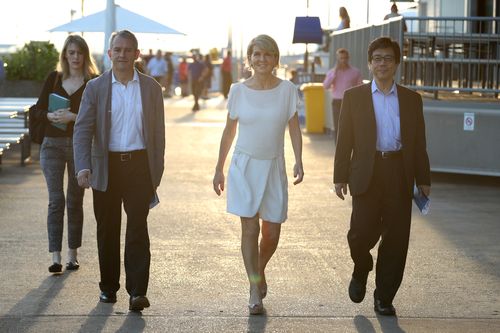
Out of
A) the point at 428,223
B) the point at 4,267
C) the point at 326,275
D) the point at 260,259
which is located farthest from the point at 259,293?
the point at 428,223

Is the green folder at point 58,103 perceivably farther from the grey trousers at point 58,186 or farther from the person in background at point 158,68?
the person in background at point 158,68

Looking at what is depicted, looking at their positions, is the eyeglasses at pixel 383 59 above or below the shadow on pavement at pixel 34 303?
above

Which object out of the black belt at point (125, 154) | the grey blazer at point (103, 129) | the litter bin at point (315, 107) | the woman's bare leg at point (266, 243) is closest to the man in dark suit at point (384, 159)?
the woman's bare leg at point (266, 243)

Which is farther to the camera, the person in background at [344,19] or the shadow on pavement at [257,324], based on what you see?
the person in background at [344,19]

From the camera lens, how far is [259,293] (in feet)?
26.9

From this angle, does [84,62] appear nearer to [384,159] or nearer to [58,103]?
[58,103]

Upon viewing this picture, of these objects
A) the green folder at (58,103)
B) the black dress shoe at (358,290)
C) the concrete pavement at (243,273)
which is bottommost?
the concrete pavement at (243,273)

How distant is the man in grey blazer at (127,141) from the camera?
27.4ft

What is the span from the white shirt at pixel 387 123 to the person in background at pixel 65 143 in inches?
101

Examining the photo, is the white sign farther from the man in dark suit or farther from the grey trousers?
the man in dark suit

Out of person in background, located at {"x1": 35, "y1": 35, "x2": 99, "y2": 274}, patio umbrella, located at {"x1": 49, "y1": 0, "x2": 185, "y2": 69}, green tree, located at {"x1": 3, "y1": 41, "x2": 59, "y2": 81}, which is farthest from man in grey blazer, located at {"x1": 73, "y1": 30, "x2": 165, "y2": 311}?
green tree, located at {"x1": 3, "y1": 41, "x2": 59, "y2": 81}

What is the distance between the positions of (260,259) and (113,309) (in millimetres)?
998

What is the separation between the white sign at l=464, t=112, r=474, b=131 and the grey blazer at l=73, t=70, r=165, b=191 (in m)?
8.45

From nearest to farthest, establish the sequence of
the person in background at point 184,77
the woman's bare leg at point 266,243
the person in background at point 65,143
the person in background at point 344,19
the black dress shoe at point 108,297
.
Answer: the woman's bare leg at point 266,243 → the black dress shoe at point 108,297 → the person in background at point 65,143 → the person in background at point 344,19 → the person in background at point 184,77
